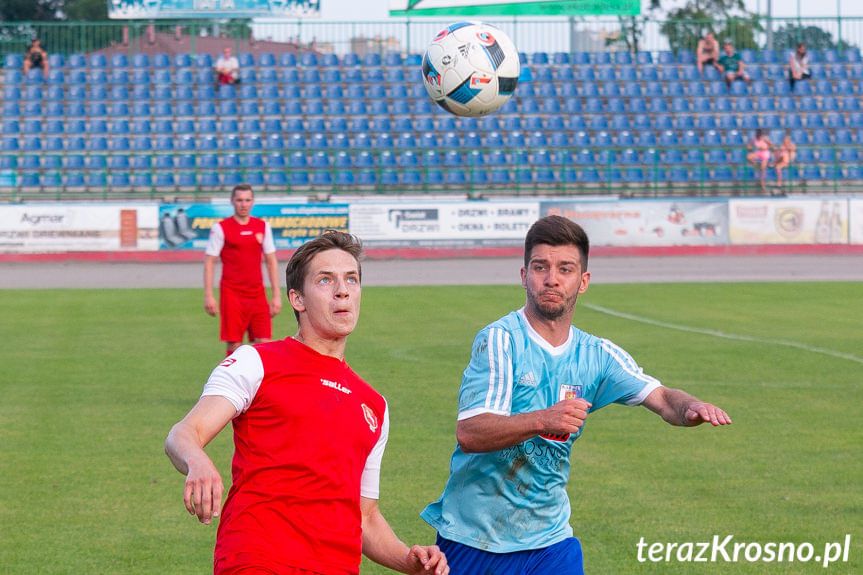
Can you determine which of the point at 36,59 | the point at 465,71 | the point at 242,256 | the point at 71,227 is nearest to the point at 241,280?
the point at 242,256

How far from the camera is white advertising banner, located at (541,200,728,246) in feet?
106

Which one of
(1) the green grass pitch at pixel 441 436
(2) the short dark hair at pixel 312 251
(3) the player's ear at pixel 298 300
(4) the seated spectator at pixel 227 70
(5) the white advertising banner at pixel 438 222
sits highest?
(4) the seated spectator at pixel 227 70

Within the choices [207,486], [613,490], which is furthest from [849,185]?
[207,486]

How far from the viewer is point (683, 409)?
443 cm

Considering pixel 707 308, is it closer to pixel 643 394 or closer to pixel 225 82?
pixel 643 394

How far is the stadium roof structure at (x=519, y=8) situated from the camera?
137 feet

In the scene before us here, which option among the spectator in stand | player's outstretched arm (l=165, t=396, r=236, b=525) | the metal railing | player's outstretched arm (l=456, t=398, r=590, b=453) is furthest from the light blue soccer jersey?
the spectator in stand

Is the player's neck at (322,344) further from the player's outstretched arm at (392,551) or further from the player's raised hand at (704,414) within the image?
the player's raised hand at (704,414)

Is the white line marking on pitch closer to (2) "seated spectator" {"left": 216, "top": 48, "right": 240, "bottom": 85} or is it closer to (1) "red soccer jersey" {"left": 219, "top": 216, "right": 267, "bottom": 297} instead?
(1) "red soccer jersey" {"left": 219, "top": 216, "right": 267, "bottom": 297}

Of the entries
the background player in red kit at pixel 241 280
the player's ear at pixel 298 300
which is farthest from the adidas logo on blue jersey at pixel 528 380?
the background player in red kit at pixel 241 280

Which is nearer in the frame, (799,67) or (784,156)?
(784,156)

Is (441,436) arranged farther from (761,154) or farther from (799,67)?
(799,67)

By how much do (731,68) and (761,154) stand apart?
6.07 meters

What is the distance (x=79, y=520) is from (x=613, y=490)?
3.57 meters
